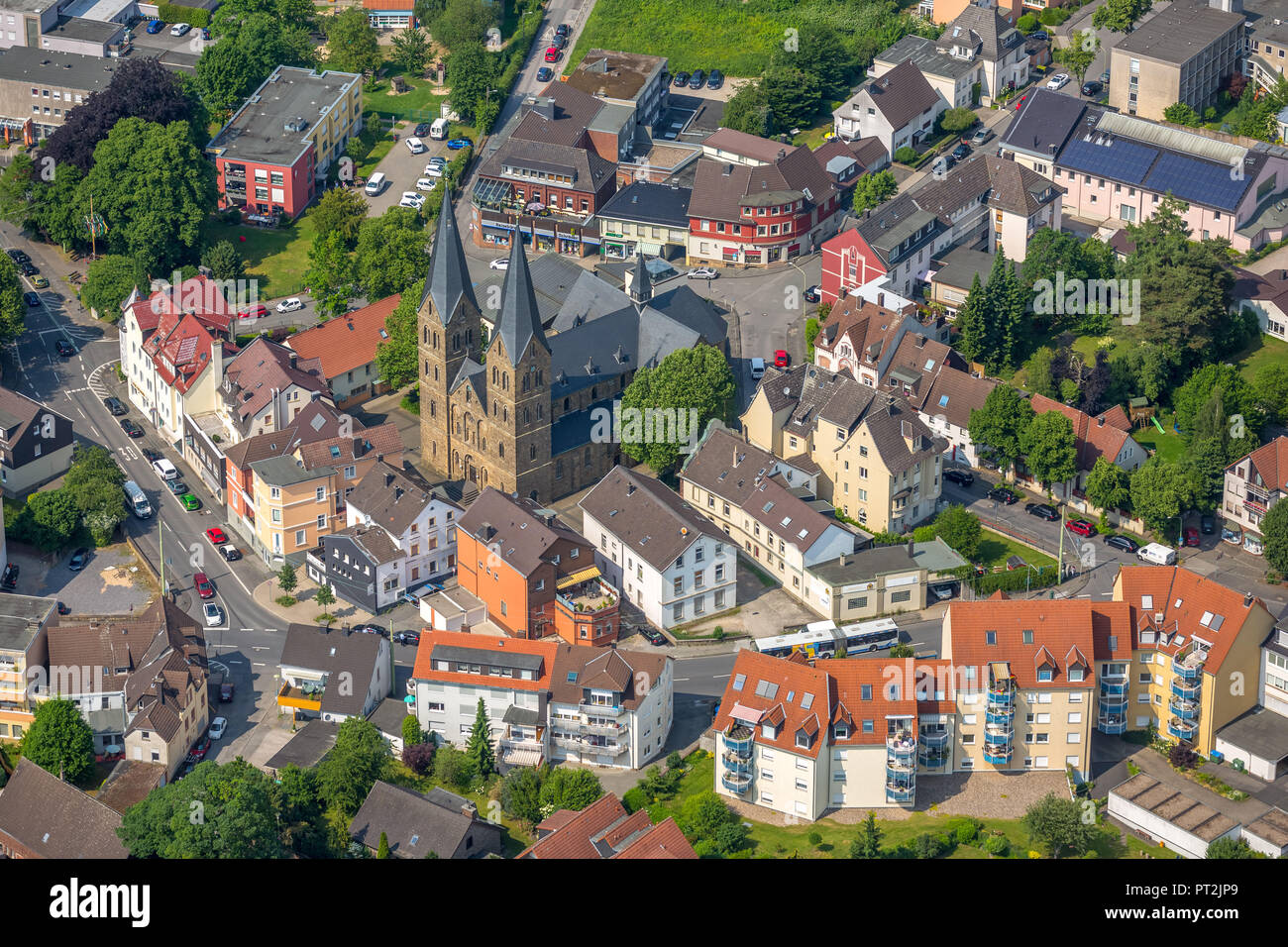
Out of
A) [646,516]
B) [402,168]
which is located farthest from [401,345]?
[402,168]

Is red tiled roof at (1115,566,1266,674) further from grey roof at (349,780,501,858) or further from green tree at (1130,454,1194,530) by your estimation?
grey roof at (349,780,501,858)

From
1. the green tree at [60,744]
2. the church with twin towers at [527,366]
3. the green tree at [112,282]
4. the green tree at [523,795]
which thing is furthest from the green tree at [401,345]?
the green tree at [523,795]

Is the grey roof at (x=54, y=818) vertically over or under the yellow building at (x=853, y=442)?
under

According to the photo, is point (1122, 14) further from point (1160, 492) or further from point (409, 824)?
point (409, 824)

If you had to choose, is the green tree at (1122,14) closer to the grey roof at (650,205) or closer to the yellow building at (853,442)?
the grey roof at (650,205)

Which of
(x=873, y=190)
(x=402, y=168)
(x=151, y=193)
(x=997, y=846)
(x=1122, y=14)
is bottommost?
(x=997, y=846)

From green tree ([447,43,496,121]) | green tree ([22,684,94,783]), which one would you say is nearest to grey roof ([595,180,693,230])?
green tree ([447,43,496,121])
